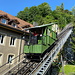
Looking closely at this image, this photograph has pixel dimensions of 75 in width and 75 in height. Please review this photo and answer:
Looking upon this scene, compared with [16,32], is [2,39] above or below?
below

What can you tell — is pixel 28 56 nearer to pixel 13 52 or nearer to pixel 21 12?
pixel 13 52

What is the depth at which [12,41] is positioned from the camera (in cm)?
1489

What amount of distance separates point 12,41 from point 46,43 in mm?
6297

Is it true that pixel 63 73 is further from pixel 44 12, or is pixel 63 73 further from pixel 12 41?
pixel 44 12

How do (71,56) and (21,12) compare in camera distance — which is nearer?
(71,56)

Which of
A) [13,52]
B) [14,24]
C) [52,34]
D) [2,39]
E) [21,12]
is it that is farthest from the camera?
[21,12]

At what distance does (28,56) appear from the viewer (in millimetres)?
11180

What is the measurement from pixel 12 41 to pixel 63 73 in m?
8.57

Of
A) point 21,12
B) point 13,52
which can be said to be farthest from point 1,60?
point 21,12

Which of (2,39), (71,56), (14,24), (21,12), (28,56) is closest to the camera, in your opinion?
(28,56)

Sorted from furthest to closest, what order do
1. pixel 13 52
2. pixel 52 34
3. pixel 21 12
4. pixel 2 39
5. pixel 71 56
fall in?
pixel 21 12 → pixel 71 56 → pixel 13 52 → pixel 2 39 → pixel 52 34

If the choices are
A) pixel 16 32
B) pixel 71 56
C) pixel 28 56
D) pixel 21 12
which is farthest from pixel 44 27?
pixel 21 12

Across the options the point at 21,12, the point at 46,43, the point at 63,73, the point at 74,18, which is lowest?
→ the point at 63,73

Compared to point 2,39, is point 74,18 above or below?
above
